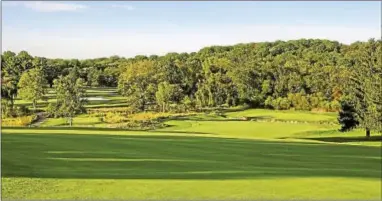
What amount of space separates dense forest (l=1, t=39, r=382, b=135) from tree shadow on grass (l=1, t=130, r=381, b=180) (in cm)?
3629

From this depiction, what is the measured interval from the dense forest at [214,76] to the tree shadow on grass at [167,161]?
36.3 metres

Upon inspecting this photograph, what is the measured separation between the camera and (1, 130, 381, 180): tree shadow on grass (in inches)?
504

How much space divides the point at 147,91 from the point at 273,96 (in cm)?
1704

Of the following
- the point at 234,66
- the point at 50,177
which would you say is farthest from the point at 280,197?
the point at 234,66

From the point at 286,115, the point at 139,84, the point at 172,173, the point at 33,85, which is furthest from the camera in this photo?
the point at 139,84

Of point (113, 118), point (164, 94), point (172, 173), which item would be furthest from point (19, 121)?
point (172, 173)

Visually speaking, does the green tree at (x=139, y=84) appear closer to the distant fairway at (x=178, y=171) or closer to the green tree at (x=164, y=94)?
the green tree at (x=164, y=94)

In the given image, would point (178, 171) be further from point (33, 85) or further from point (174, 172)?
point (33, 85)

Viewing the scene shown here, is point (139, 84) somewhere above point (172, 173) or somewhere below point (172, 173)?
above

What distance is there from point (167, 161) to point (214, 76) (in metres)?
55.4

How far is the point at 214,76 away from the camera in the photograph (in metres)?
70.4

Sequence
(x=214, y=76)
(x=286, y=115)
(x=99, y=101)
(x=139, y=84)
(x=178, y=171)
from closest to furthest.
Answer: (x=178, y=171) → (x=99, y=101) → (x=286, y=115) → (x=139, y=84) → (x=214, y=76)

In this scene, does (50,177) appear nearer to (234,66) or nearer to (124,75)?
(124,75)

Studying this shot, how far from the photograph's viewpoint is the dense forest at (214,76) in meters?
57.0
